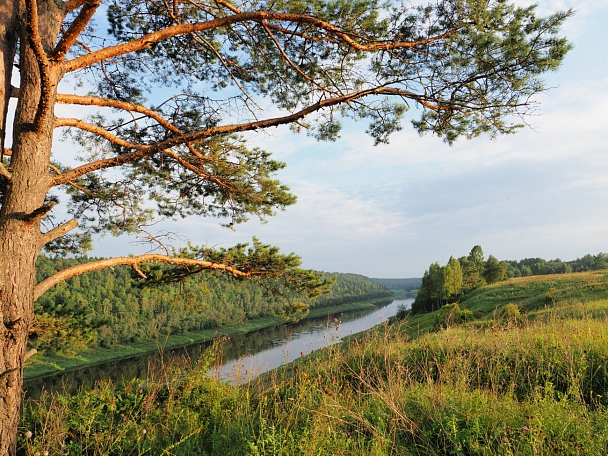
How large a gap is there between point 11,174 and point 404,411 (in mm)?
4201

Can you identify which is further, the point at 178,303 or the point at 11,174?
the point at 178,303

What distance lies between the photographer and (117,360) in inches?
→ 1534

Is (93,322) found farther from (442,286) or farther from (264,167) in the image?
(442,286)

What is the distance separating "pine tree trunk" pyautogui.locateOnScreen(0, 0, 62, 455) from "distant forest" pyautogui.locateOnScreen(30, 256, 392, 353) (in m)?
1.29

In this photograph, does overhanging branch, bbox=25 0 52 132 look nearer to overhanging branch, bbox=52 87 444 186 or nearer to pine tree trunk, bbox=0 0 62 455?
pine tree trunk, bbox=0 0 62 455

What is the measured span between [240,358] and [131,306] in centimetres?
5561

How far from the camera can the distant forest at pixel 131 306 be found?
235 inches

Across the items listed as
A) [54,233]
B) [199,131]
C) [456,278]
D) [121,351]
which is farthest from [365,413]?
[121,351]

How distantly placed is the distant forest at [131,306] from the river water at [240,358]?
2.47 ft

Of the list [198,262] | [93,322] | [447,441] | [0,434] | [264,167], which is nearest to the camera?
[447,441]

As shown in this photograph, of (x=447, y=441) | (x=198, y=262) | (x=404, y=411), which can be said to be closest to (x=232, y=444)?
(x=404, y=411)

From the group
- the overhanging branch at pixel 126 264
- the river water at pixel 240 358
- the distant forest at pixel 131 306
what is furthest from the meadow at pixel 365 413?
the overhanging branch at pixel 126 264

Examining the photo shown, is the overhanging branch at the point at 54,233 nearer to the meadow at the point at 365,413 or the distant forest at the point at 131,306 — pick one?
the distant forest at the point at 131,306

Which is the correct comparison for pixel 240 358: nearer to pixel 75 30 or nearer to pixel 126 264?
pixel 126 264
